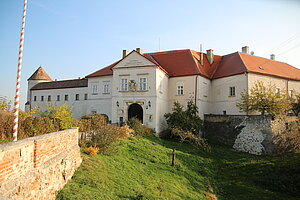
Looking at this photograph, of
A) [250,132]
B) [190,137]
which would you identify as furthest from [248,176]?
[250,132]

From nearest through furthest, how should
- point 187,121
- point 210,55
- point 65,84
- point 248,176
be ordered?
point 248,176 < point 187,121 < point 210,55 < point 65,84

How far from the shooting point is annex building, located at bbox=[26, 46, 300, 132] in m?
24.1

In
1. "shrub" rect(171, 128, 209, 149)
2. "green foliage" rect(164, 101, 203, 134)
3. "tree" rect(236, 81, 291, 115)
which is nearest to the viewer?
"shrub" rect(171, 128, 209, 149)

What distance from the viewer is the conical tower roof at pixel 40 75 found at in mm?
41344

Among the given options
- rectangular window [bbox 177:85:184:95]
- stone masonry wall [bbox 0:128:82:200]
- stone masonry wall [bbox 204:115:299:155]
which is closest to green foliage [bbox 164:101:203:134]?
stone masonry wall [bbox 204:115:299:155]

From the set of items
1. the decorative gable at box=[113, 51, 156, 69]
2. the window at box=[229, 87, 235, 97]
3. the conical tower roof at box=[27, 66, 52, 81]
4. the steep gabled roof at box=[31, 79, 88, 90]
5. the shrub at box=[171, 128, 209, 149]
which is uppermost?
the conical tower roof at box=[27, 66, 52, 81]

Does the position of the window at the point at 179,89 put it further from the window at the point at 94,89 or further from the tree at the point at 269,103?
the window at the point at 94,89

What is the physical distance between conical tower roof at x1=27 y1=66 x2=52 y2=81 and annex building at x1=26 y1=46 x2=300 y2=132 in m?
14.6

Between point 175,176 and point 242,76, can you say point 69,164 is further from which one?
point 242,76

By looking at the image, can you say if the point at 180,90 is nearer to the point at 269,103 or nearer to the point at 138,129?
the point at 138,129

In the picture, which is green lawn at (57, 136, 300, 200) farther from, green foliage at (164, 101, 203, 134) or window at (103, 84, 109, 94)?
window at (103, 84, 109, 94)

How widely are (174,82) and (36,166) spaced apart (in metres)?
22.4

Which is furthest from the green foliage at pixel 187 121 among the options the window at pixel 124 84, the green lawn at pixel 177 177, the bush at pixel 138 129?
the window at pixel 124 84

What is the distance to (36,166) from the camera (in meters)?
6.14
